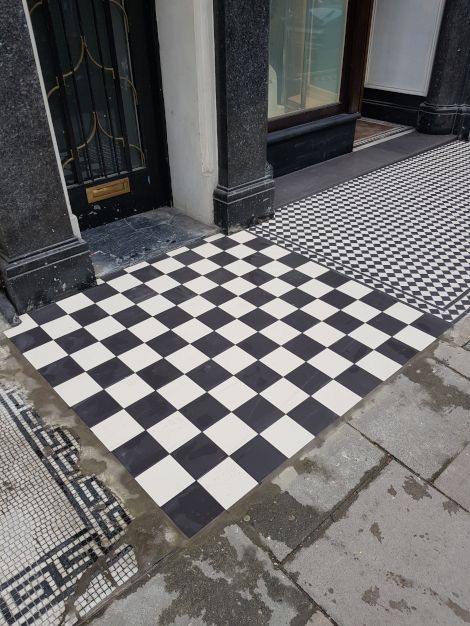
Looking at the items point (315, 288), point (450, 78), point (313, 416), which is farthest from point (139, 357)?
point (450, 78)

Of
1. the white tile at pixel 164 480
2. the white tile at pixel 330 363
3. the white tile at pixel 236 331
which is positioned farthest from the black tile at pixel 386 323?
the white tile at pixel 164 480

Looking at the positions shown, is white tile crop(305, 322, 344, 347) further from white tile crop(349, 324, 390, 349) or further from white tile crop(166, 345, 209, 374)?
white tile crop(166, 345, 209, 374)

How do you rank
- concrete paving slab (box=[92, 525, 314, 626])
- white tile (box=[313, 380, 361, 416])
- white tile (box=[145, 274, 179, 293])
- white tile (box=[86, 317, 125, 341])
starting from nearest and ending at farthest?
concrete paving slab (box=[92, 525, 314, 626]), white tile (box=[313, 380, 361, 416]), white tile (box=[86, 317, 125, 341]), white tile (box=[145, 274, 179, 293])

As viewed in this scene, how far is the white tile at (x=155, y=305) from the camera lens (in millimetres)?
3553

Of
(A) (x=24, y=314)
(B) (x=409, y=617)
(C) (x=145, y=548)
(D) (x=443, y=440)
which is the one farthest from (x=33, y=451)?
(D) (x=443, y=440)

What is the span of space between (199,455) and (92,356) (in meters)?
1.03

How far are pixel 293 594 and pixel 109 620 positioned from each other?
693 millimetres

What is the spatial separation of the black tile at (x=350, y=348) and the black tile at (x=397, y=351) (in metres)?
0.10

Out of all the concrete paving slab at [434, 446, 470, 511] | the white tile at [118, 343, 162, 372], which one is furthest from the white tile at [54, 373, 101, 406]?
the concrete paving slab at [434, 446, 470, 511]

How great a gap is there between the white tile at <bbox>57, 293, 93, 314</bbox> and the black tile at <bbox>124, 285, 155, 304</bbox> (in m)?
0.28

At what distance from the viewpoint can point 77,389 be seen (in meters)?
2.91

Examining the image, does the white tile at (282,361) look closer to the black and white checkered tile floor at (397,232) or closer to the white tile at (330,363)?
the white tile at (330,363)

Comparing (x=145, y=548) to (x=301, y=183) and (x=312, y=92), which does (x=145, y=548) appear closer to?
(x=301, y=183)

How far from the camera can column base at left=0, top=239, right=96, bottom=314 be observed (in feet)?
11.1
